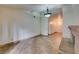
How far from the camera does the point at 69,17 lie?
197 cm

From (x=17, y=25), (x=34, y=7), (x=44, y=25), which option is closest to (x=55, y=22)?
(x=44, y=25)

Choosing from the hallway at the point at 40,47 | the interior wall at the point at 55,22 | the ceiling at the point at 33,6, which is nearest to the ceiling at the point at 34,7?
the ceiling at the point at 33,6

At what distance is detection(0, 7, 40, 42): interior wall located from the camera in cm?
198

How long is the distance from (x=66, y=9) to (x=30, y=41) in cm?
78

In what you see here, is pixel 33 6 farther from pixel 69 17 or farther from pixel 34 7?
pixel 69 17

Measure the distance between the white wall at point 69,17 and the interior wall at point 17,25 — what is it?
466mm

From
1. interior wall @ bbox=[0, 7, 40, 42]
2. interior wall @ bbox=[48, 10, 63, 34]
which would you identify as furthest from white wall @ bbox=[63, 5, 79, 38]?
interior wall @ bbox=[0, 7, 40, 42]

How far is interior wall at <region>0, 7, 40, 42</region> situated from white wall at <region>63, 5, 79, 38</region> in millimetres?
466

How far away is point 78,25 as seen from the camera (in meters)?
1.92

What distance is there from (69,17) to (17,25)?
0.85 meters
